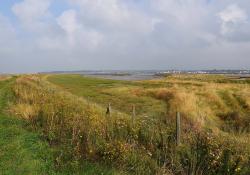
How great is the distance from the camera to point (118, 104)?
1359 inches

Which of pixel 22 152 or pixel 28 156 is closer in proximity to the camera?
pixel 28 156

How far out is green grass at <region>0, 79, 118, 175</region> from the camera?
9.77 meters

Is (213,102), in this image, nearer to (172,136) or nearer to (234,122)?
(234,122)

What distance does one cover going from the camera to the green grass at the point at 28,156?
385 inches

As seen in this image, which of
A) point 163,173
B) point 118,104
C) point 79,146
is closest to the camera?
point 163,173

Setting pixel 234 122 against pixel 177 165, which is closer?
pixel 177 165

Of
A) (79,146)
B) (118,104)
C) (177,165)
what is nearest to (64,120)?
(79,146)

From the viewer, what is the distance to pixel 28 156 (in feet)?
36.8

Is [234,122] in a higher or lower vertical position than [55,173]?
lower

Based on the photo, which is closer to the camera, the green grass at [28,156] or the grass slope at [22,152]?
the green grass at [28,156]

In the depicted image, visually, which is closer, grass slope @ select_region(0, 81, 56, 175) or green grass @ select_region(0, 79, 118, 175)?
green grass @ select_region(0, 79, 118, 175)

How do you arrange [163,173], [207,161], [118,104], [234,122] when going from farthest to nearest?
[118,104]
[234,122]
[207,161]
[163,173]

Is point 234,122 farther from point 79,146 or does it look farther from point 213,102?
point 79,146

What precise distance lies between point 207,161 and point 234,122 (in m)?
16.8
